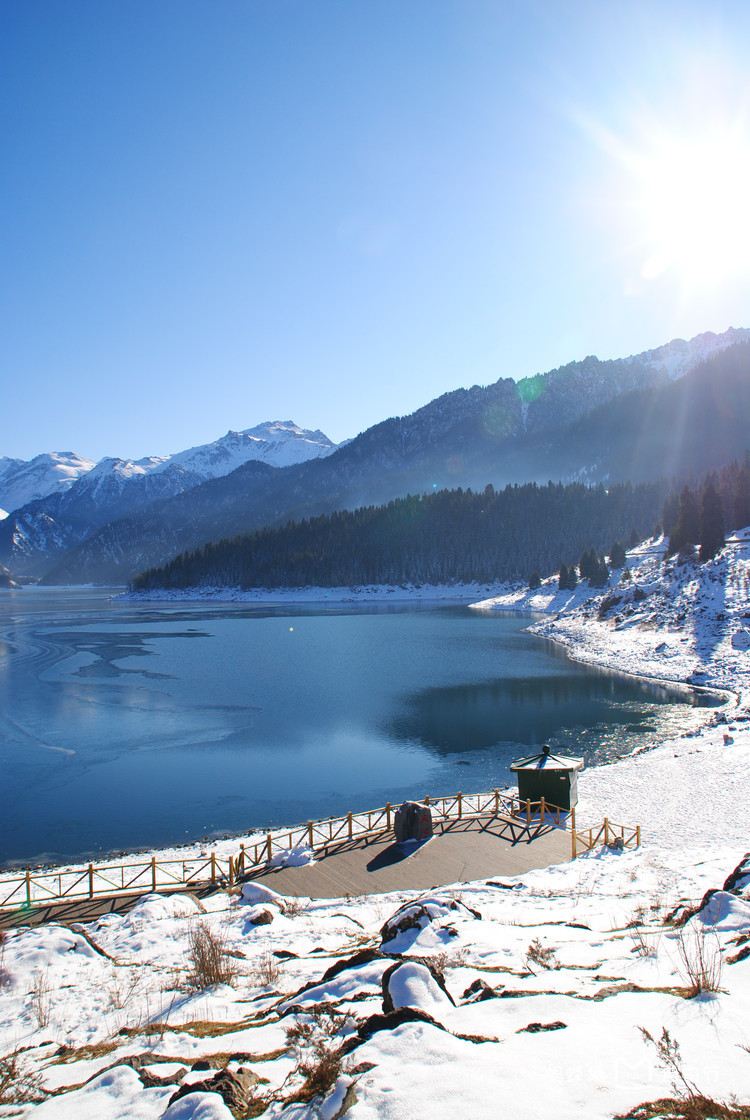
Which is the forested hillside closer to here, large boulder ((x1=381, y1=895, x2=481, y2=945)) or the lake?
the lake

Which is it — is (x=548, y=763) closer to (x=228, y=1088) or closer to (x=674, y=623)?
(x=228, y=1088)

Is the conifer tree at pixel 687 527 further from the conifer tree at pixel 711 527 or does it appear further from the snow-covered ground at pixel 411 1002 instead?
the snow-covered ground at pixel 411 1002

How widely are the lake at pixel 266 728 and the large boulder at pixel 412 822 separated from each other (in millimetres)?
5711

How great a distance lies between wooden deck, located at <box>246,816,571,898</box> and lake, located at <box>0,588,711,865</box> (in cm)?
584

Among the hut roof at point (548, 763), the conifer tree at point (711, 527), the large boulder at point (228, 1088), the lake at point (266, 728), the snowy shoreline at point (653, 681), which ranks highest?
the conifer tree at point (711, 527)

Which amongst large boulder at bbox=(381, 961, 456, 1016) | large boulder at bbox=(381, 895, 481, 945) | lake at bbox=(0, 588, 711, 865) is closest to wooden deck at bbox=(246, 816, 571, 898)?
large boulder at bbox=(381, 895, 481, 945)

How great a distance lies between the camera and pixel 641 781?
26.7 m

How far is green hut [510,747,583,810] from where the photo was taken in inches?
904

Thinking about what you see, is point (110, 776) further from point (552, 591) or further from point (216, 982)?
point (552, 591)

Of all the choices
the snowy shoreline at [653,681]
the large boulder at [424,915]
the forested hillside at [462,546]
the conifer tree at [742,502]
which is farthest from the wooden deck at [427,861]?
the forested hillside at [462,546]

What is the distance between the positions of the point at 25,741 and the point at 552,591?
107m

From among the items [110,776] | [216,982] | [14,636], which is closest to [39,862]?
[110,776]

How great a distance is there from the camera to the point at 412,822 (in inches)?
790

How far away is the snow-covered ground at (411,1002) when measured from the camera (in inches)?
222
